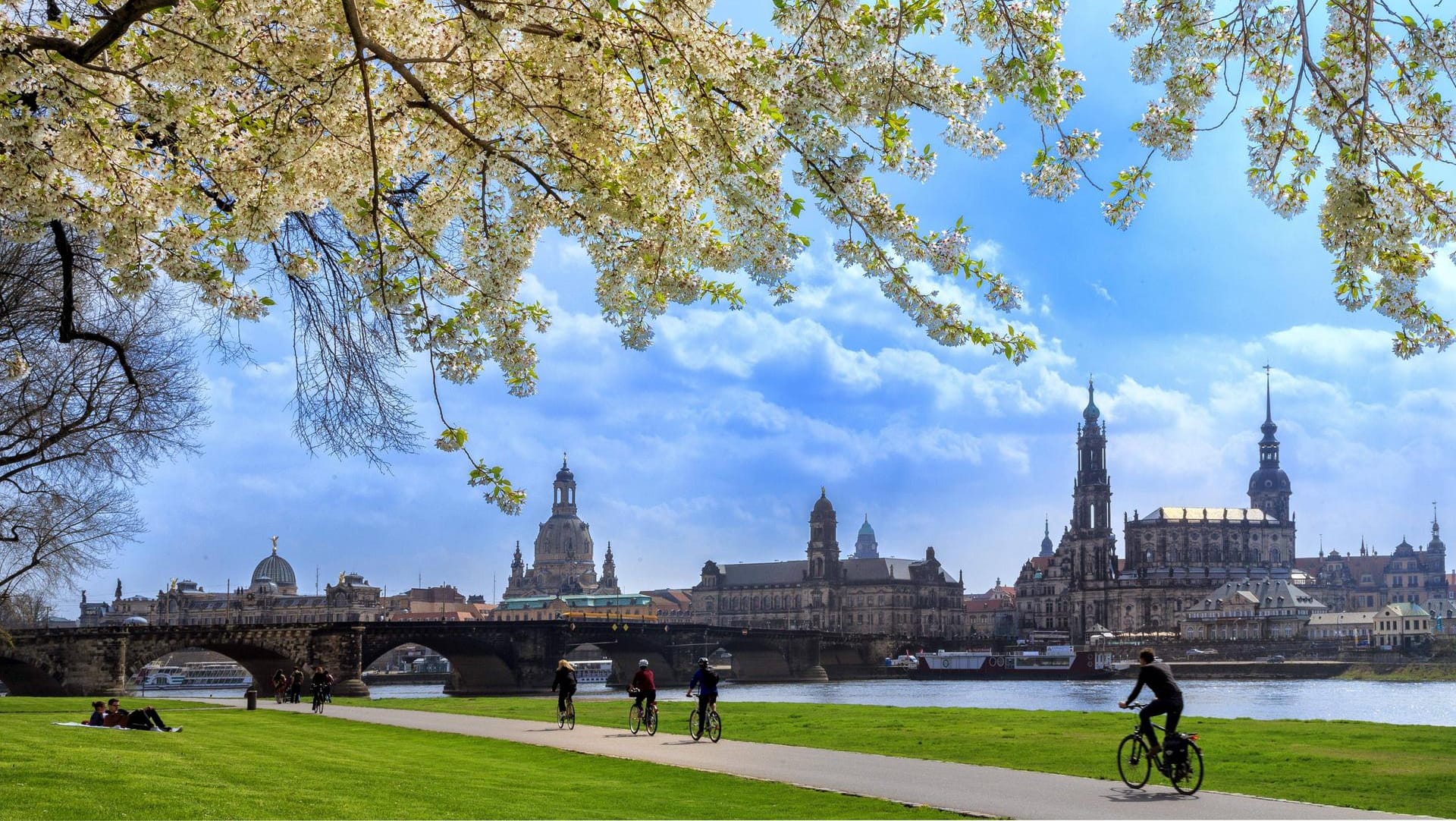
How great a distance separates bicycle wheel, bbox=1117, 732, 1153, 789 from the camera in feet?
47.4

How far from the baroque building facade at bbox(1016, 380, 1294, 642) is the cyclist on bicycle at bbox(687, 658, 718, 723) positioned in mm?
156468

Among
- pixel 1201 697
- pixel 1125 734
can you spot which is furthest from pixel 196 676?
pixel 1125 734

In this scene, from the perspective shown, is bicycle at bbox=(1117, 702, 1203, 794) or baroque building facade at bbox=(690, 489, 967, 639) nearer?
bicycle at bbox=(1117, 702, 1203, 794)

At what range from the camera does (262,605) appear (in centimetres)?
18575

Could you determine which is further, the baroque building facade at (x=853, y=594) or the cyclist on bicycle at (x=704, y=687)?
the baroque building facade at (x=853, y=594)

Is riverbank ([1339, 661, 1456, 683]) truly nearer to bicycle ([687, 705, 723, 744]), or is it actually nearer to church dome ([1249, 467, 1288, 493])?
church dome ([1249, 467, 1288, 493])

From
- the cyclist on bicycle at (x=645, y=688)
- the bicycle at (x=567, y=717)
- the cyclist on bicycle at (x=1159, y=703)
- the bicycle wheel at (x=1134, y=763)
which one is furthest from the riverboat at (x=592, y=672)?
the cyclist on bicycle at (x=1159, y=703)

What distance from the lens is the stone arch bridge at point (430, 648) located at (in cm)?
5919

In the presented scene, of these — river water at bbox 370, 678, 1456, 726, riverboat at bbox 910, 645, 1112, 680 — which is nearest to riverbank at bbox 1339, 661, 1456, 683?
river water at bbox 370, 678, 1456, 726

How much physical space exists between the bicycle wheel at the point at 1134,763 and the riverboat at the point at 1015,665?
103 m

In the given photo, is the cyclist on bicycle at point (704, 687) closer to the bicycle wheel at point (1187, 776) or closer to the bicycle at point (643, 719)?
the bicycle at point (643, 719)

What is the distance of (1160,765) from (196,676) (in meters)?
144

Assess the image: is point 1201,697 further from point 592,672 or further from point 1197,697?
point 592,672

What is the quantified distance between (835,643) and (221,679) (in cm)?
6625
